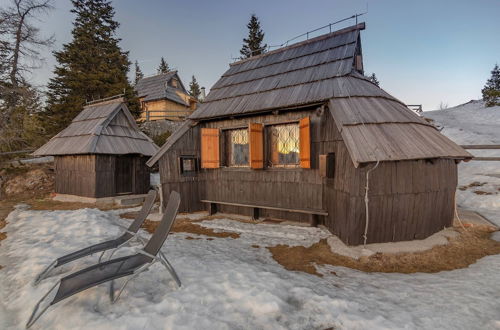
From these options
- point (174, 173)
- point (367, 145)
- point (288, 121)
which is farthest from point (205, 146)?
point (367, 145)

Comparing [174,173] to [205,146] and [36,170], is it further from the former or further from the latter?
[36,170]

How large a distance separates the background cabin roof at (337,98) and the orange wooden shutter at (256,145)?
661 mm

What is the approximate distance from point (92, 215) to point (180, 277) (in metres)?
5.82

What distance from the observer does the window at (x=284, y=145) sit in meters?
7.96

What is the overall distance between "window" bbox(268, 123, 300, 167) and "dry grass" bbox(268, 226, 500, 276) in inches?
122

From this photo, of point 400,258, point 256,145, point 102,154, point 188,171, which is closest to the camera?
point 400,258

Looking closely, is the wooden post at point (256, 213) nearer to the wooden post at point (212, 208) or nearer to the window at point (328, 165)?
the wooden post at point (212, 208)

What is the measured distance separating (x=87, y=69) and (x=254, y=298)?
81.6 ft

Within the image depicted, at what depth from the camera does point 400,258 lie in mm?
5121

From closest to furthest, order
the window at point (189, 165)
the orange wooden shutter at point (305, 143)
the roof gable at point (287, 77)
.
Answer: the orange wooden shutter at point (305, 143)
the roof gable at point (287, 77)
the window at point (189, 165)

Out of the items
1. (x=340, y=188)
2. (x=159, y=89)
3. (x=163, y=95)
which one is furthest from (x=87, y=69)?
(x=340, y=188)

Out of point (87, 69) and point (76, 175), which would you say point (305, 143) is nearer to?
point (76, 175)

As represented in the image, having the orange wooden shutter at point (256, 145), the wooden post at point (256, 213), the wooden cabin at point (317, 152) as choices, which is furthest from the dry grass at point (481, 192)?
the orange wooden shutter at point (256, 145)

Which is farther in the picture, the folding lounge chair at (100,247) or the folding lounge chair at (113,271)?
the folding lounge chair at (100,247)
